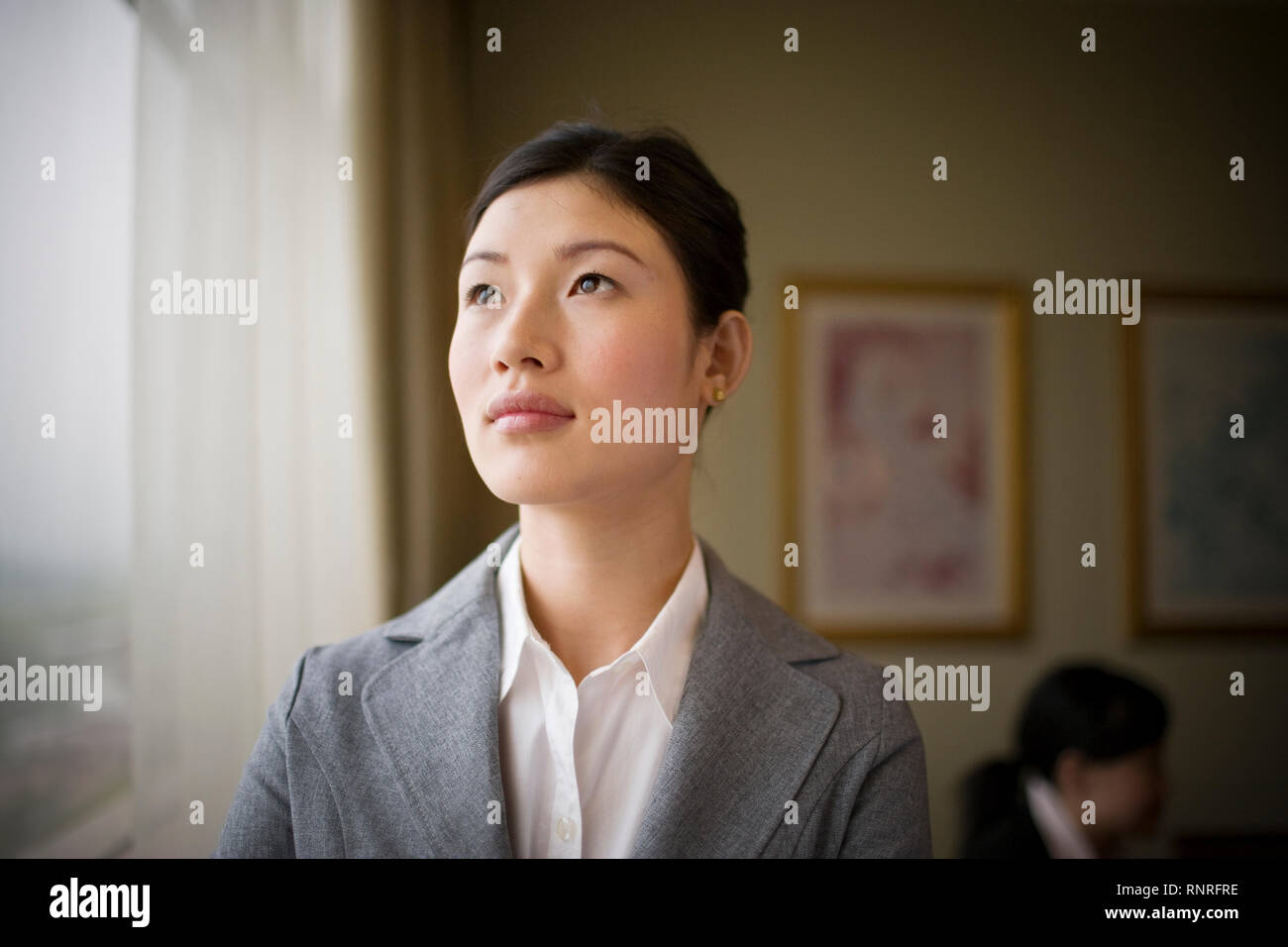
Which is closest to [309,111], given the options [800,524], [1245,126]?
[800,524]

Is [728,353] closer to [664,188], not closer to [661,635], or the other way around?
[664,188]

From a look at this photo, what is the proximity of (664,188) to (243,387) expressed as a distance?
1.59 feet

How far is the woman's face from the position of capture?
649 mm

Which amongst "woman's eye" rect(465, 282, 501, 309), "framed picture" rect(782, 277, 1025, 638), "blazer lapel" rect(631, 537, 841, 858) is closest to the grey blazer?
"blazer lapel" rect(631, 537, 841, 858)

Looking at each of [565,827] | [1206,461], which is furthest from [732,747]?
[1206,461]

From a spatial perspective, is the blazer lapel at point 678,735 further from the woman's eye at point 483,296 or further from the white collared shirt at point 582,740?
the woman's eye at point 483,296

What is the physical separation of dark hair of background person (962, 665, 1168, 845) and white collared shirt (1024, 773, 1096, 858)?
0.01m

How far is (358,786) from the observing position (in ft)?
2.19

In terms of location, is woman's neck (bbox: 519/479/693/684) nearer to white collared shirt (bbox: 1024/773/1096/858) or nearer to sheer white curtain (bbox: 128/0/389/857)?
sheer white curtain (bbox: 128/0/389/857)

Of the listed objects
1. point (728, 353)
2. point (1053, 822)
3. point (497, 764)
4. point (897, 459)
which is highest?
point (728, 353)

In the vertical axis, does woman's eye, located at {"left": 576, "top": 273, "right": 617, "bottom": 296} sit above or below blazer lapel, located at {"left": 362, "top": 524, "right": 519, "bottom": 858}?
above

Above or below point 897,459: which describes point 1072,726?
below

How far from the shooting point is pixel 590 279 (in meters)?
0.66

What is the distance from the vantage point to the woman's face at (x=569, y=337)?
0.65m
